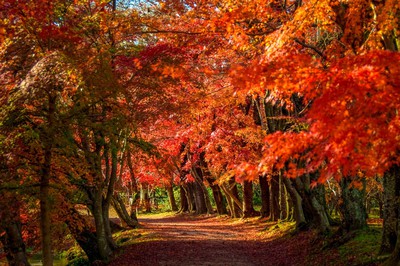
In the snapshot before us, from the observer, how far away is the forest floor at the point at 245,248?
465 inches

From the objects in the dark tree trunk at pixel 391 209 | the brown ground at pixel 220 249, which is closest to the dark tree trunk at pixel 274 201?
the brown ground at pixel 220 249

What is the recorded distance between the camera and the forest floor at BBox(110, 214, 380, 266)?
11.8 meters

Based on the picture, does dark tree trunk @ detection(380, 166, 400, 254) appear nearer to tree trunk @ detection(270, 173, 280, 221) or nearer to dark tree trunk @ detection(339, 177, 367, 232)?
dark tree trunk @ detection(339, 177, 367, 232)

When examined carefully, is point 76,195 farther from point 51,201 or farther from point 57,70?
point 57,70

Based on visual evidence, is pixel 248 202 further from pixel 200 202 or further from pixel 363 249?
pixel 363 249

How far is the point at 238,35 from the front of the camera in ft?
34.8

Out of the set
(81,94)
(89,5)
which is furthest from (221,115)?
(81,94)

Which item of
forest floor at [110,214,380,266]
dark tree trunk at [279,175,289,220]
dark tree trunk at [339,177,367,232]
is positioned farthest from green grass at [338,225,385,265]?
dark tree trunk at [279,175,289,220]

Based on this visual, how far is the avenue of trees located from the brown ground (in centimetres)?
115

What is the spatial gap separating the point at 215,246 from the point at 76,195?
6521 mm

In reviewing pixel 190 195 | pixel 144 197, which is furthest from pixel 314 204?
pixel 144 197

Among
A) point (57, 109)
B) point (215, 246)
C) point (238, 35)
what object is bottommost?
point (215, 246)

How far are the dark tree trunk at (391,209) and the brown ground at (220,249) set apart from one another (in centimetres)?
289

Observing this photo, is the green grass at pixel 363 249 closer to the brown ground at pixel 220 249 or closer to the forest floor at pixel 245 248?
the forest floor at pixel 245 248
